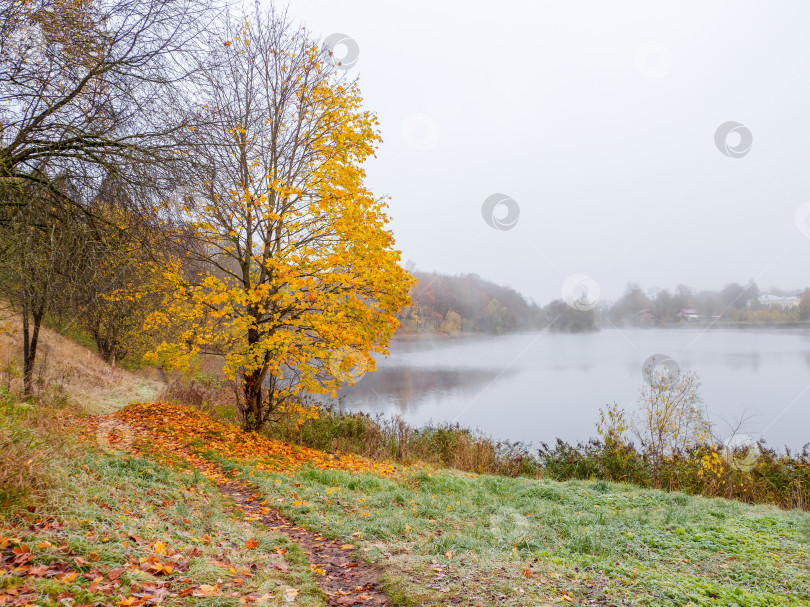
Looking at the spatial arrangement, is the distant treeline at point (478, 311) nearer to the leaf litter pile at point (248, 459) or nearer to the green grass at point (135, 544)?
the leaf litter pile at point (248, 459)

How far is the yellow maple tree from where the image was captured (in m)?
8.20

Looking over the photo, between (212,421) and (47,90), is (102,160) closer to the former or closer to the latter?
(47,90)

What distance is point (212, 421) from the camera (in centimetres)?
1030

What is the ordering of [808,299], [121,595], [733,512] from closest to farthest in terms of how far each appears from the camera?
[121,595] → [733,512] → [808,299]

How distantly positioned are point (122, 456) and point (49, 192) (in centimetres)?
334

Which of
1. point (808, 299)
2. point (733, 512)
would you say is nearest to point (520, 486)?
point (733, 512)

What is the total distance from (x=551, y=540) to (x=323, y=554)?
2.44 m

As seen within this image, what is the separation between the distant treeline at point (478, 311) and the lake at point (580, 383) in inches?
213

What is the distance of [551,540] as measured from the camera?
488 centimetres

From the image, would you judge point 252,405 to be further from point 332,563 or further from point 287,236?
point 332,563

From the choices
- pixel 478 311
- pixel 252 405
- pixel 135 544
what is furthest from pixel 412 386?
pixel 478 311

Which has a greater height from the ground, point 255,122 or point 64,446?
point 255,122

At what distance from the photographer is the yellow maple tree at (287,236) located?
26.9 feet

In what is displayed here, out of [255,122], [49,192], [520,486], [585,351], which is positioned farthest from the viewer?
[585,351]
